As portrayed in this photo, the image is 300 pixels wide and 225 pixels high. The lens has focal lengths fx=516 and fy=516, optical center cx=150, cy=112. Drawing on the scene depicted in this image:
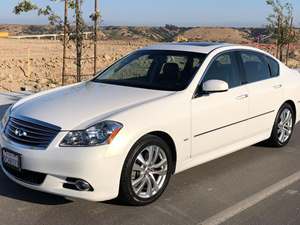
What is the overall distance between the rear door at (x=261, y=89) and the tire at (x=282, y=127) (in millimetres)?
166

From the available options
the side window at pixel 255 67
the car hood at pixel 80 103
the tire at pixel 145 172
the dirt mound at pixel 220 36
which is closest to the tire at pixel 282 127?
the side window at pixel 255 67

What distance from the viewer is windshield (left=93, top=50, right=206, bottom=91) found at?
583cm

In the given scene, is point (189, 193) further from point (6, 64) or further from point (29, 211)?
point (6, 64)

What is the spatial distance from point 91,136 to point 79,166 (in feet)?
0.96

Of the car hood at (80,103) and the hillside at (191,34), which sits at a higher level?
the car hood at (80,103)

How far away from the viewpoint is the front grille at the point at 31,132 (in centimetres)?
469

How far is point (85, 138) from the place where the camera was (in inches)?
183

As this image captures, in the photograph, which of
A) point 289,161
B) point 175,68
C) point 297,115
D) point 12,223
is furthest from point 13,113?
point 297,115

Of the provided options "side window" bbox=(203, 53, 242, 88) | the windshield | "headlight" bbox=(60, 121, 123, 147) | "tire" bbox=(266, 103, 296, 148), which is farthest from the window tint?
"tire" bbox=(266, 103, 296, 148)

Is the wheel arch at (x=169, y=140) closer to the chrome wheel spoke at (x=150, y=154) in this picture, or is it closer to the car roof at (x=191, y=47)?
the chrome wheel spoke at (x=150, y=154)

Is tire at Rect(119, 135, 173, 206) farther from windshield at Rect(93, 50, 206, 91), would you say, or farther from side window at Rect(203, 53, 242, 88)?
side window at Rect(203, 53, 242, 88)

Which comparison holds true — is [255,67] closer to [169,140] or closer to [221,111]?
[221,111]

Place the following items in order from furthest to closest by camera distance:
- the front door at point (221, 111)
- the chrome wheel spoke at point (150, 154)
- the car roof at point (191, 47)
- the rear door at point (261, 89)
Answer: the rear door at point (261, 89)
the car roof at point (191, 47)
the front door at point (221, 111)
the chrome wheel spoke at point (150, 154)

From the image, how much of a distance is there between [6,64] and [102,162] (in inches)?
713
